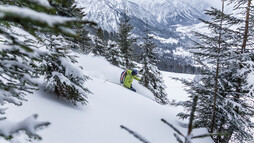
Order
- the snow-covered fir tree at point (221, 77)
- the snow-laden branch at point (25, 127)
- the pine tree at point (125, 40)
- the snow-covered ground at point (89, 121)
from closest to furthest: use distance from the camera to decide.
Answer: the snow-laden branch at point (25, 127)
the snow-covered ground at point (89, 121)
the snow-covered fir tree at point (221, 77)
the pine tree at point (125, 40)

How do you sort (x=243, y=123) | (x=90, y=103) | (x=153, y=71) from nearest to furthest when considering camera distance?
(x=90, y=103) → (x=243, y=123) → (x=153, y=71)

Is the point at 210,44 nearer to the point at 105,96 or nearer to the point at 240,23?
the point at 240,23

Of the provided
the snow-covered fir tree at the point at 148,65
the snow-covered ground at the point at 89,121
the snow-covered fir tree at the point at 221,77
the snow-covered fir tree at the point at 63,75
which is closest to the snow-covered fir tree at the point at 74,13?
the snow-covered fir tree at the point at 63,75

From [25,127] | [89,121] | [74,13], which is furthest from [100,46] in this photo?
[25,127]

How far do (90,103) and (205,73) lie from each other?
15.8 ft

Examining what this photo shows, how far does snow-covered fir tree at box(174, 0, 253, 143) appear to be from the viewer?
5762 mm

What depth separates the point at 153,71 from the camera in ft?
58.8

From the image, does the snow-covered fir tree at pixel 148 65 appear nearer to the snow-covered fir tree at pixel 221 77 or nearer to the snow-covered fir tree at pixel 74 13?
the snow-covered fir tree at pixel 74 13

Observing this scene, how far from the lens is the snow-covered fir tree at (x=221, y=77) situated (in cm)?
576

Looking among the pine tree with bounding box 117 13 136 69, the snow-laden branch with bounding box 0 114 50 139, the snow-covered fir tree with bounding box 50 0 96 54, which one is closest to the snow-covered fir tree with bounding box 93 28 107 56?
the pine tree with bounding box 117 13 136 69

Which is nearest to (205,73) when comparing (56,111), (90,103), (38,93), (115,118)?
(115,118)

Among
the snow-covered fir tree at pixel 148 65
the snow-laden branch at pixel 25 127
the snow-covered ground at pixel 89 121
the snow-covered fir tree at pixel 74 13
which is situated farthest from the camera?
the snow-covered fir tree at pixel 148 65

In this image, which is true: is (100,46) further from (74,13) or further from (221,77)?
(221,77)

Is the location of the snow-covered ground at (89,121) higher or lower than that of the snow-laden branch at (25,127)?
lower
